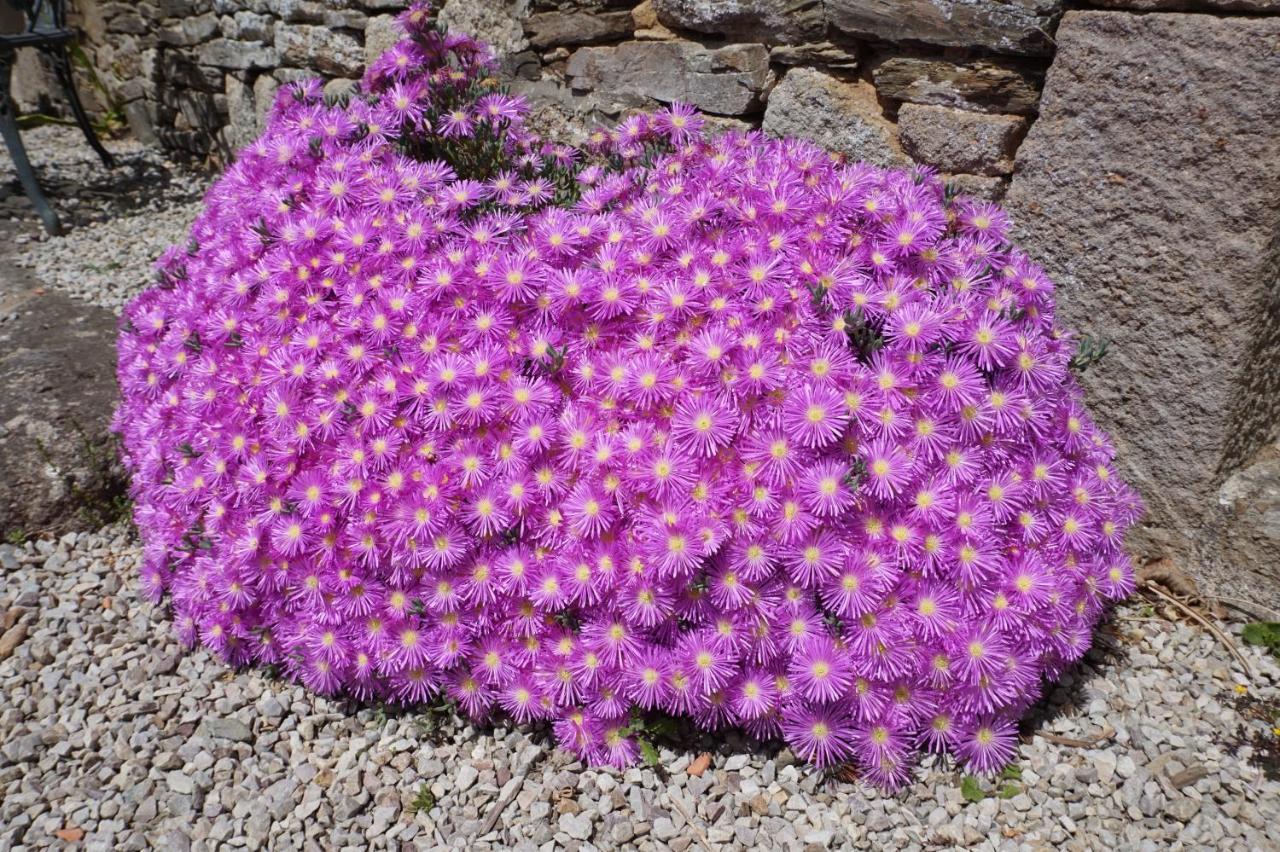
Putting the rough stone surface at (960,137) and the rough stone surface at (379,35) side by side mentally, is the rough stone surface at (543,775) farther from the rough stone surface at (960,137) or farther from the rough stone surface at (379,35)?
the rough stone surface at (379,35)

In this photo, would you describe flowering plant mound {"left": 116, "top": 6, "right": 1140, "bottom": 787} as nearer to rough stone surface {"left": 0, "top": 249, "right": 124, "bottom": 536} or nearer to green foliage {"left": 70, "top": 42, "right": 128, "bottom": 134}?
Answer: rough stone surface {"left": 0, "top": 249, "right": 124, "bottom": 536}

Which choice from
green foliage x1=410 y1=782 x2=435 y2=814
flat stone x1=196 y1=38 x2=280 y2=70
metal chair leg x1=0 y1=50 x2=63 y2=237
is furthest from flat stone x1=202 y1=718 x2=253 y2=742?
A: metal chair leg x1=0 y1=50 x2=63 y2=237

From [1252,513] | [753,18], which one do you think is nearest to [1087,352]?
[1252,513]

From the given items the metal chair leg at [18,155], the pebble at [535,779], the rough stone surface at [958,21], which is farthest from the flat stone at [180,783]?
the metal chair leg at [18,155]

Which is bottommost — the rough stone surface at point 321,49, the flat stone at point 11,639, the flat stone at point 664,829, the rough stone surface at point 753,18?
the flat stone at point 11,639

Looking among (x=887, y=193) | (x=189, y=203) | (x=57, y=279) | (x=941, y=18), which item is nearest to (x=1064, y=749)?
(x=887, y=193)

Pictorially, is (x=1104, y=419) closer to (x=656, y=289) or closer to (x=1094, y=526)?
(x=1094, y=526)
